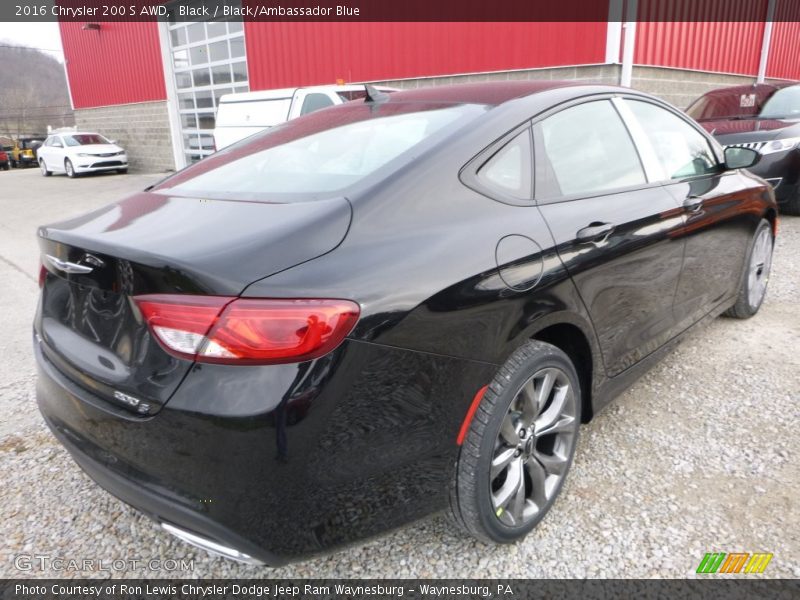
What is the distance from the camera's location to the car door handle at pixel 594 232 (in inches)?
80.5

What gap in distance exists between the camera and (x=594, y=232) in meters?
2.09

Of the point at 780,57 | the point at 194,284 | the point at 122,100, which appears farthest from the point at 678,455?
the point at 122,100

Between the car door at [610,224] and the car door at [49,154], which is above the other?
the car door at [610,224]

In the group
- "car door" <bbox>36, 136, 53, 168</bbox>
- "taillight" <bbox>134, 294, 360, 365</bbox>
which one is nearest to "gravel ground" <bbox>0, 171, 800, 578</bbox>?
"taillight" <bbox>134, 294, 360, 365</bbox>

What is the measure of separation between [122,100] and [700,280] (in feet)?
67.0

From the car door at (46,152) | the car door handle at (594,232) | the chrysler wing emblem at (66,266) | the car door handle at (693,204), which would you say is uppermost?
the chrysler wing emblem at (66,266)

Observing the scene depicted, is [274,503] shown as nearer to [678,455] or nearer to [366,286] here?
[366,286]

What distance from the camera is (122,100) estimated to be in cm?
1911

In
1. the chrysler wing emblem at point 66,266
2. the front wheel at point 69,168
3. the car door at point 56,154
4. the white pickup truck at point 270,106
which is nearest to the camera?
the chrysler wing emblem at point 66,266

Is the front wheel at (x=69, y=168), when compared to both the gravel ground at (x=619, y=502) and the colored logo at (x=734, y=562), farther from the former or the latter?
the colored logo at (x=734, y=562)

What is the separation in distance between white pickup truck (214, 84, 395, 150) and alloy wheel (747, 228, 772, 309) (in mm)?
4743

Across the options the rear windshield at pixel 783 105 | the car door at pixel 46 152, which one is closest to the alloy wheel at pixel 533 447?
the rear windshield at pixel 783 105

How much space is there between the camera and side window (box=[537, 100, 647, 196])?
7.04 ft

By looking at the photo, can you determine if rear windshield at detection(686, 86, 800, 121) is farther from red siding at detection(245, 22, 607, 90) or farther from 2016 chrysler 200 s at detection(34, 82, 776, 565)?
2016 chrysler 200 s at detection(34, 82, 776, 565)
